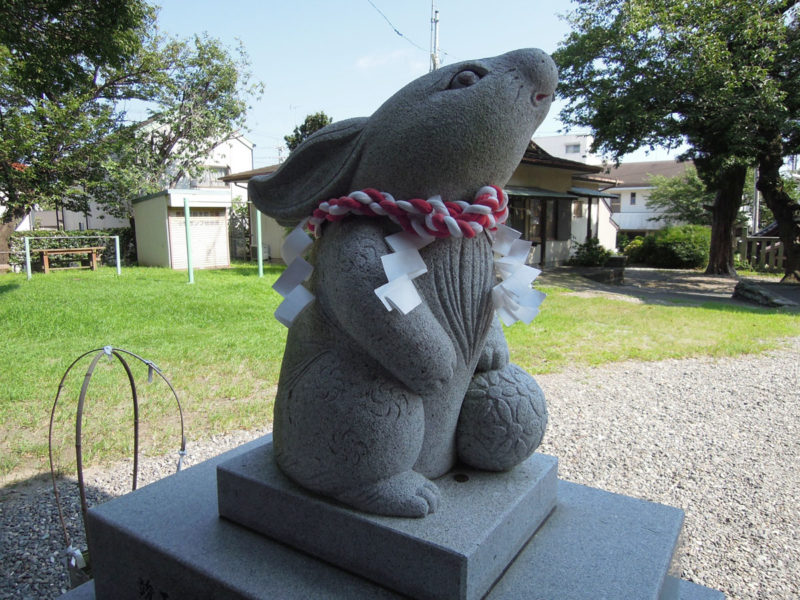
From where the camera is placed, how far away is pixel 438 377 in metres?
1.68

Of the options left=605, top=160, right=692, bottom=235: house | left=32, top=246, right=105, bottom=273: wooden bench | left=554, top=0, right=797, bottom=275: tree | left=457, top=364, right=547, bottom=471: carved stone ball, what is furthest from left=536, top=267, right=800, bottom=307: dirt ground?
left=605, top=160, right=692, bottom=235: house

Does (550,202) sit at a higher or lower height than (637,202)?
lower

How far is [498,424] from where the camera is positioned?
1.96 m

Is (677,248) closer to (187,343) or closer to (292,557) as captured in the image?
(187,343)

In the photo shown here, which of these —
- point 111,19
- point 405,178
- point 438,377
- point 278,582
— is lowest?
point 278,582

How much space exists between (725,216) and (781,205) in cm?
160

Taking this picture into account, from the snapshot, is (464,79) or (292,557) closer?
(464,79)

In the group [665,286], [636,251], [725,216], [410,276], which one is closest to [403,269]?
[410,276]

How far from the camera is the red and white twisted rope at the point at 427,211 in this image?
5.42 ft

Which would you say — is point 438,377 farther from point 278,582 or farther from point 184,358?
point 184,358

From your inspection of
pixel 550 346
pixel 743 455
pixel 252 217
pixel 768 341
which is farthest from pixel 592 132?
pixel 743 455

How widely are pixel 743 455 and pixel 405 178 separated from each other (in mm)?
3641

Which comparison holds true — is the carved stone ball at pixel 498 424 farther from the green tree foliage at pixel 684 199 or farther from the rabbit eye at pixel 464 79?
the green tree foliage at pixel 684 199

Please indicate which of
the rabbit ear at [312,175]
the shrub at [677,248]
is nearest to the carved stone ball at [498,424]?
the rabbit ear at [312,175]
